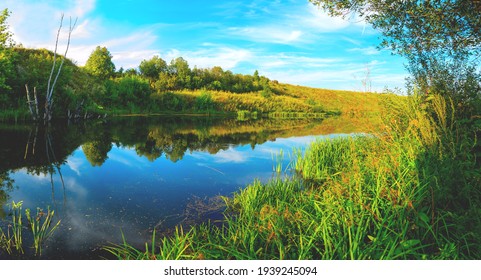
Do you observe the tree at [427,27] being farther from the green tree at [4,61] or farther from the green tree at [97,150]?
the green tree at [4,61]

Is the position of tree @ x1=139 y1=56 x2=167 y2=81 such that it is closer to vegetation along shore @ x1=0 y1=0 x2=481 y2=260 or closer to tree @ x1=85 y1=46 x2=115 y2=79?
tree @ x1=85 y1=46 x2=115 y2=79

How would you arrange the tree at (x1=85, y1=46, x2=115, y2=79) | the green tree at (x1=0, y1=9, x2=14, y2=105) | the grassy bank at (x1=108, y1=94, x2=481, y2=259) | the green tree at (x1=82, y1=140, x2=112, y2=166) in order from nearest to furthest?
1. the grassy bank at (x1=108, y1=94, x2=481, y2=259)
2. the green tree at (x1=82, y1=140, x2=112, y2=166)
3. the green tree at (x1=0, y1=9, x2=14, y2=105)
4. the tree at (x1=85, y1=46, x2=115, y2=79)

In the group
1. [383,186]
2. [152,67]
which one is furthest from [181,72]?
Result: [383,186]

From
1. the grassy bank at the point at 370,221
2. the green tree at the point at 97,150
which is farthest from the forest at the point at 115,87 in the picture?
the grassy bank at the point at 370,221

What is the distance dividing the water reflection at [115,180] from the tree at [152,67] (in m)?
28.0

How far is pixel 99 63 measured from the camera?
120 ft

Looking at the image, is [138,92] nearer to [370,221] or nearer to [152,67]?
[152,67]

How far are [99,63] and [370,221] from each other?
1552 inches

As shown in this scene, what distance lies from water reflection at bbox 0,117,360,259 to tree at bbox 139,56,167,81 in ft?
92.0

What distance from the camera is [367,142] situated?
791cm

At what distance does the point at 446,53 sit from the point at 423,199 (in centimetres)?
560

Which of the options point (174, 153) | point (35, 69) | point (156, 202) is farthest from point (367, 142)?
point (35, 69)

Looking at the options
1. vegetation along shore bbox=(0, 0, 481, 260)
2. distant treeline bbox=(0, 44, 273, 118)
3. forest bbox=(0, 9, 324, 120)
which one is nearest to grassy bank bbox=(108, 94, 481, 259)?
vegetation along shore bbox=(0, 0, 481, 260)

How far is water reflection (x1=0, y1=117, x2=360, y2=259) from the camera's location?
14.4ft
